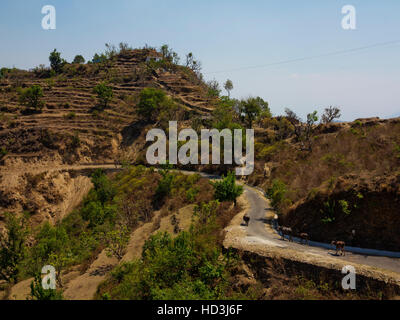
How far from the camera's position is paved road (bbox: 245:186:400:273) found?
49.9ft

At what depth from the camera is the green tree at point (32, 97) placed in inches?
2729

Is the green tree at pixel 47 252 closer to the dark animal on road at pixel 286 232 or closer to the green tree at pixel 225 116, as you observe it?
the dark animal on road at pixel 286 232

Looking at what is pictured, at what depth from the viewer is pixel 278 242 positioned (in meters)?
19.9

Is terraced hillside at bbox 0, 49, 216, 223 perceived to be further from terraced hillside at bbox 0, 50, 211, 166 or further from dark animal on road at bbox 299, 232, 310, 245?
dark animal on road at bbox 299, 232, 310, 245

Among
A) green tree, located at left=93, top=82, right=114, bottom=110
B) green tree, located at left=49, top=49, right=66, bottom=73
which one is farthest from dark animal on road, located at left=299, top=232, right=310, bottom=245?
green tree, located at left=49, top=49, right=66, bottom=73

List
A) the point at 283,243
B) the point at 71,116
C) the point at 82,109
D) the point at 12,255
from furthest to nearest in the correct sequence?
the point at 82,109
the point at 71,116
the point at 12,255
the point at 283,243

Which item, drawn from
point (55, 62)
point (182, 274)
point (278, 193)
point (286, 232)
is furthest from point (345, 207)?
point (55, 62)

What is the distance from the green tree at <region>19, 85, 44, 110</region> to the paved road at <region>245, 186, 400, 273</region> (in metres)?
65.7

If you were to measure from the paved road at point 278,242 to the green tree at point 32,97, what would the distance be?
65671 millimetres

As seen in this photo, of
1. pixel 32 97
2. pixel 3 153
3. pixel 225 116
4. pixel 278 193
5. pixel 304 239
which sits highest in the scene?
pixel 32 97

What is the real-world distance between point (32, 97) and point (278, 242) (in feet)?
245

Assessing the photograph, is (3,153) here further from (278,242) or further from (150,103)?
(278,242)

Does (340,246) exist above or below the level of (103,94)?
below
